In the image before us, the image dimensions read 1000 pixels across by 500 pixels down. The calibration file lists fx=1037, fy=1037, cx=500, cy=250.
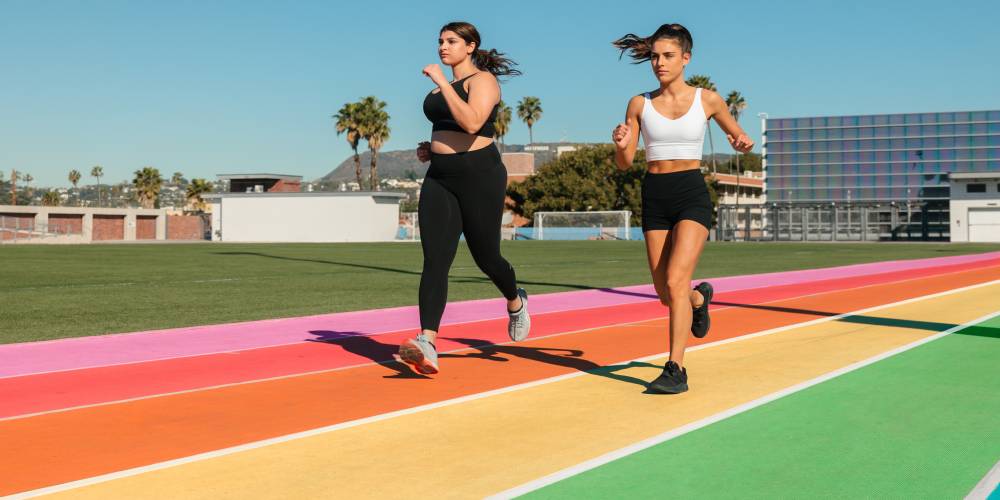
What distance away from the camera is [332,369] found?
7.47 m

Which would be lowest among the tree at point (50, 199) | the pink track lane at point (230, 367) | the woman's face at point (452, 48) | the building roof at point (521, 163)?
the pink track lane at point (230, 367)

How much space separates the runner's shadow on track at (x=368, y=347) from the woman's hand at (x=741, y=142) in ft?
8.32

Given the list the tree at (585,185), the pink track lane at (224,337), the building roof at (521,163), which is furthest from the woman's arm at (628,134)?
the building roof at (521,163)

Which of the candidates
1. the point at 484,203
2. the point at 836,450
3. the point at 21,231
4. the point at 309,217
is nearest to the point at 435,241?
the point at 484,203

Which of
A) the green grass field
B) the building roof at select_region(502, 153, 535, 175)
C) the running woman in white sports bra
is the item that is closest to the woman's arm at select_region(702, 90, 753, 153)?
the running woman in white sports bra

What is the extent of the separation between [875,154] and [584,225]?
44.8m

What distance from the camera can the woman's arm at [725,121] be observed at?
6383mm

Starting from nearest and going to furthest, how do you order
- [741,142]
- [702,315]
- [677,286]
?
[677,286]
[741,142]
[702,315]

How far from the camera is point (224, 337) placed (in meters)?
9.68

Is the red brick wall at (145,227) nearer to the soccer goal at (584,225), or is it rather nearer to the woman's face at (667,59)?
the soccer goal at (584,225)

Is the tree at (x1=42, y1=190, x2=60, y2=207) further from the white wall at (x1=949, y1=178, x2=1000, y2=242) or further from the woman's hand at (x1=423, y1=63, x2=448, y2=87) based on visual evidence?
the woman's hand at (x1=423, y1=63, x2=448, y2=87)

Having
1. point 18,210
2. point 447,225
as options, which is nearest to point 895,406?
point 447,225

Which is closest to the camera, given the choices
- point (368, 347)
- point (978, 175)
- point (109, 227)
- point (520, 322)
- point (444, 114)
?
point (444, 114)

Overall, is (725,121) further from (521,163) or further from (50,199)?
(50,199)
